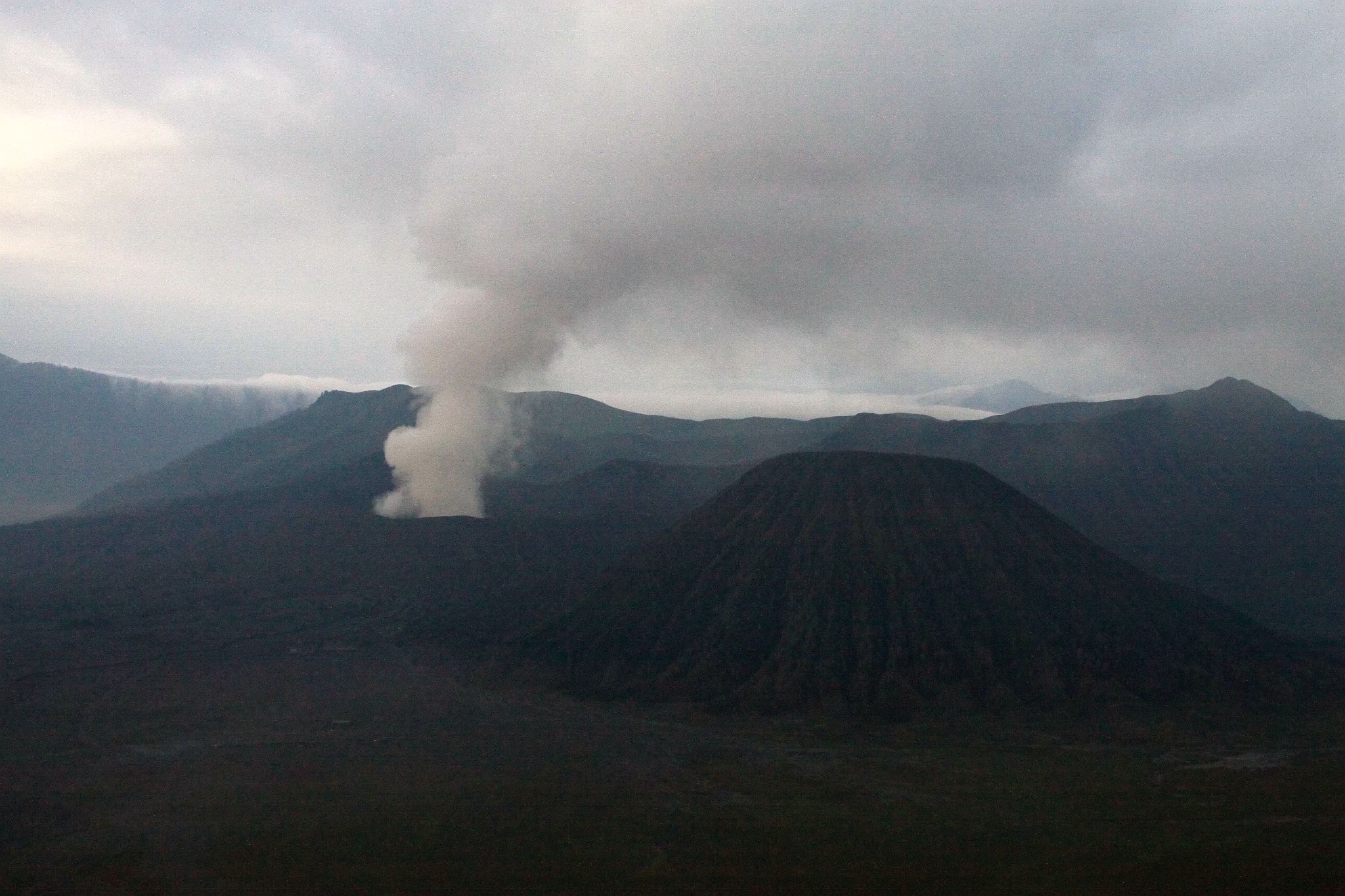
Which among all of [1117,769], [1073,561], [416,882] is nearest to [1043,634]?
[1073,561]

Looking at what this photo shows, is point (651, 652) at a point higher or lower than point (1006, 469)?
lower

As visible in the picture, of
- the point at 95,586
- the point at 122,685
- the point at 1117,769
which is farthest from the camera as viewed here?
the point at 95,586

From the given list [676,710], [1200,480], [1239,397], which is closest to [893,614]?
[676,710]

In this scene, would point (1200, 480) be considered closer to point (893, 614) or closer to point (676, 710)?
point (893, 614)

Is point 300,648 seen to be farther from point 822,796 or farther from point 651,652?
point 822,796

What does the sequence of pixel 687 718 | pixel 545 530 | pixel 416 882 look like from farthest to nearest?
pixel 545 530
pixel 687 718
pixel 416 882

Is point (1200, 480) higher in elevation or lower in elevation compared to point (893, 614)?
higher
